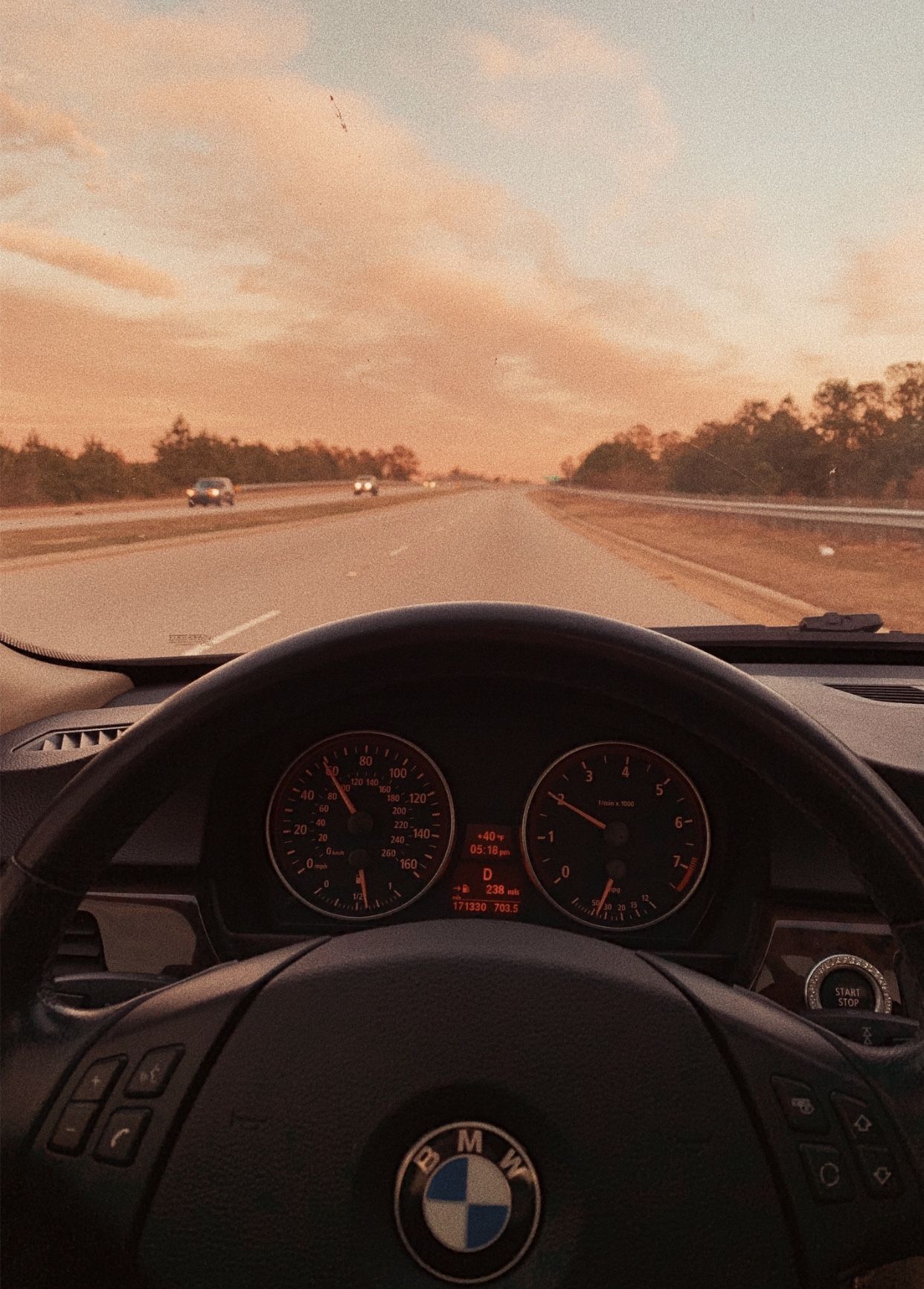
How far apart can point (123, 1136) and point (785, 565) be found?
16.4 metres

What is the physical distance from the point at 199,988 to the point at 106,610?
10938 millimetres

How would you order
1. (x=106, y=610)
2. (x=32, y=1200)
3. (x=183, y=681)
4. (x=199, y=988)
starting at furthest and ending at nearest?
1. (x=106, y=610)
2. (x=183, y=681)
3. (x=199, y=988)
4. (x=32, y=1200)

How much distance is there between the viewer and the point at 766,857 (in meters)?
2.56

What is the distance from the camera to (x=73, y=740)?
3.51 m

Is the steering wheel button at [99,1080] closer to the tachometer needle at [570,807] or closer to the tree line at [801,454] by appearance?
the tachometer needle at [570,807]

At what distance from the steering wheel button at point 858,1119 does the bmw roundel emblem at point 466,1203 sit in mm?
426

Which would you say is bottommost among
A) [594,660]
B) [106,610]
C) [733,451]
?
[106,610]

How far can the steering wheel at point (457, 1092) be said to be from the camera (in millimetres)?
1436

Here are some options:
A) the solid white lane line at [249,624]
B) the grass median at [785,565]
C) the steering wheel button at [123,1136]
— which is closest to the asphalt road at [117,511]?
the solid white lane line at [249,624]

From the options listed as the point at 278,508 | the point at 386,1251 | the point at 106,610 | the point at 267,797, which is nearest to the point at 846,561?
the point at 106,610

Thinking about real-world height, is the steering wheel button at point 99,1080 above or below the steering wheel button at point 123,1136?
above

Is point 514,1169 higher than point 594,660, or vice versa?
point 594,660

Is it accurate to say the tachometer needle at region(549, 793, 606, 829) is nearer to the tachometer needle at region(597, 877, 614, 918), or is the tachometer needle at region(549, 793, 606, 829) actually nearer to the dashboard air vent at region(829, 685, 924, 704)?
the tachometer needle at region(597, 877, 614, 918)

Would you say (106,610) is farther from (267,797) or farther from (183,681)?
(267,797)
